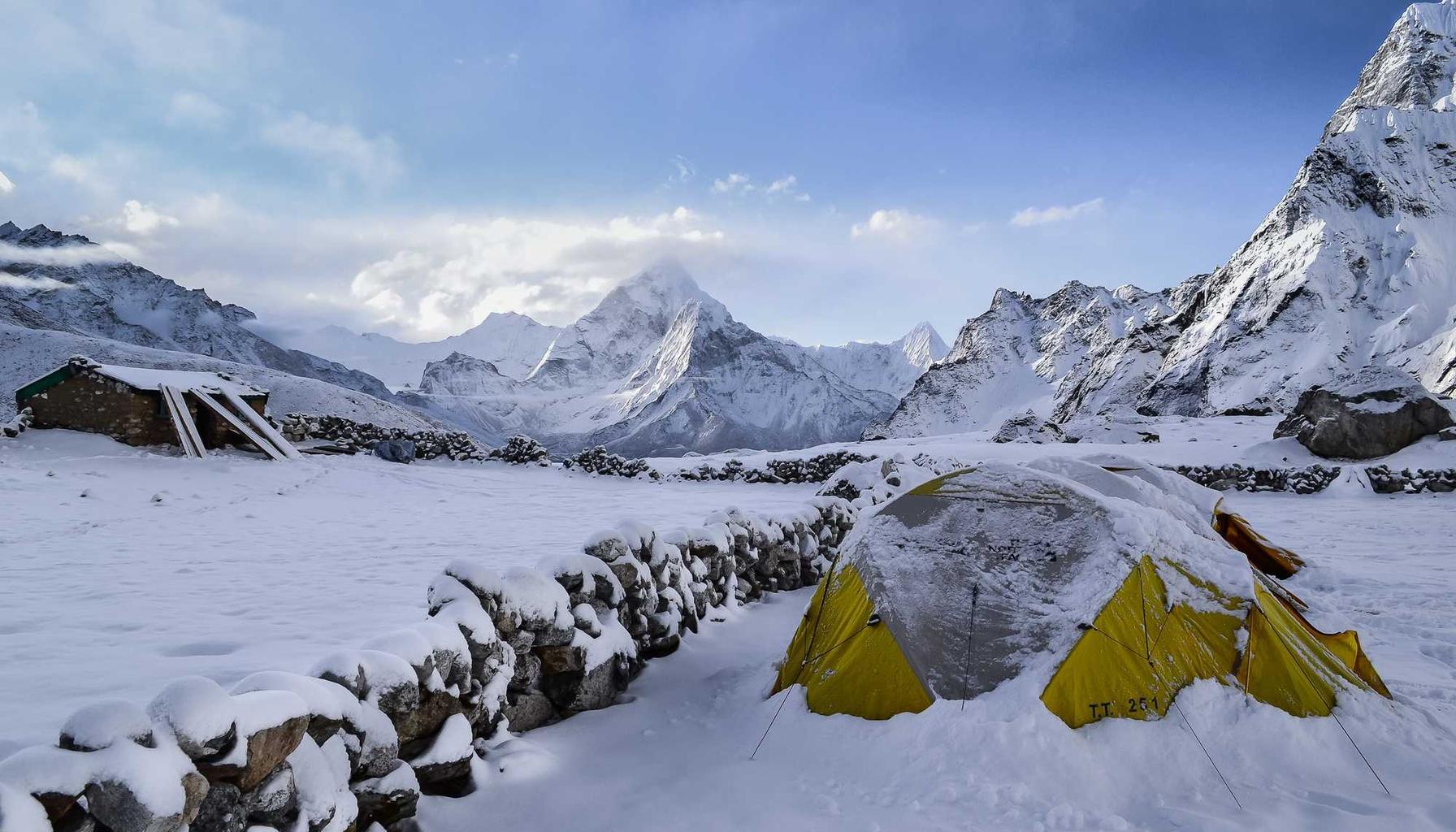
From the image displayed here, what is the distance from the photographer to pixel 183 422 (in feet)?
51.7

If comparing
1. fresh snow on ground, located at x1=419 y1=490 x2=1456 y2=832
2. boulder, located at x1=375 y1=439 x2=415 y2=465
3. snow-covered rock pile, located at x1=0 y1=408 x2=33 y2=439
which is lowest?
fresh snow on ground, located at x1=419 y1=490 x2=1456 y2=832

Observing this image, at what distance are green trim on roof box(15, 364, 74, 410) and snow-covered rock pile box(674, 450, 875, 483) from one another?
1464 centimetres

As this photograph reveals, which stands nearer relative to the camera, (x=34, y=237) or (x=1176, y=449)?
(x=1176, y=449)

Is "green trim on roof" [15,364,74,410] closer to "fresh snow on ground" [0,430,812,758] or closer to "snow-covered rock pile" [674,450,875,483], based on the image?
"fresh snow on ground" [0,430,812,758]

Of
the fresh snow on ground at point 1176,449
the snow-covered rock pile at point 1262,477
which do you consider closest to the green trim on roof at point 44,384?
Answer: the fresh snow on ground at point 1176,449

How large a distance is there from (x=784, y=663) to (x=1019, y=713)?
2.01m

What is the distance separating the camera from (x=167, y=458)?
14.8 meters

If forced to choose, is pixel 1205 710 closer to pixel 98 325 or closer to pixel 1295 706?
pixel 1295 706

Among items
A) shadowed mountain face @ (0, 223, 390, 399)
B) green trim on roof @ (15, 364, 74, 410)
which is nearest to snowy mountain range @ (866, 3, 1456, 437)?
green trim on roof @ (15, 364, 74, 410)

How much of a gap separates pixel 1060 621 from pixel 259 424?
732 inches

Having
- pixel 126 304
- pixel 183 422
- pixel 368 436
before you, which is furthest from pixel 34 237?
pixel 183 422

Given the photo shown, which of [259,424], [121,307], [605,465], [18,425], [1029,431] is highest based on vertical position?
[121,307]

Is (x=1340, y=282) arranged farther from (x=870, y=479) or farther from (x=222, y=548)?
(x=222, y=548)

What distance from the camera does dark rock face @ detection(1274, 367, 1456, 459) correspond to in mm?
20062
